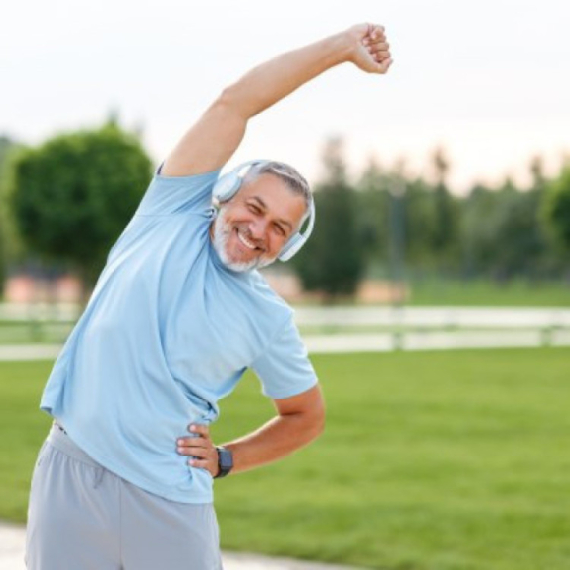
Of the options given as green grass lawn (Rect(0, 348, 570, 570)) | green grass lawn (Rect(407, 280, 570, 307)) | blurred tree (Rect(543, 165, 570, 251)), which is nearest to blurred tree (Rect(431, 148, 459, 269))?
green grass lawn (Rect(407, 280, 570, 307))

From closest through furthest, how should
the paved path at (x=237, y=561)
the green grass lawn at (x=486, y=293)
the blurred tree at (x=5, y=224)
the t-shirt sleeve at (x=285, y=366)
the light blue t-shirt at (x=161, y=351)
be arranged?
the light blue t-shirt at (x=161, y=351) → the t-shirt sleeve at (x=285, y=366) → the paved path at (x=237, y=561) → the blurred tree at (x=5, y=224) → the green grass lawn at (x=486, y=293)

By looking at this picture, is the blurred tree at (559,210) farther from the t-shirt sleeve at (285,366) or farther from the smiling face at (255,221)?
the smiling face at (255,221)

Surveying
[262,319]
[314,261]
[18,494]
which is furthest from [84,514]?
[314,261]

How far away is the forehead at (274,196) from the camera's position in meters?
2.92

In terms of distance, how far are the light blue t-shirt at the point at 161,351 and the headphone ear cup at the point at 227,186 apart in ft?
0.30

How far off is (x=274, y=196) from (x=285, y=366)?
376mm

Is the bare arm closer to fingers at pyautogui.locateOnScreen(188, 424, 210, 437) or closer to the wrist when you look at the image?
fingers at pyautogui.locateOnScreen(188, 424, 210, 437)

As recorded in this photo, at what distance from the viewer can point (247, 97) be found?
10.00 ft

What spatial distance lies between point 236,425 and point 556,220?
29484 mm

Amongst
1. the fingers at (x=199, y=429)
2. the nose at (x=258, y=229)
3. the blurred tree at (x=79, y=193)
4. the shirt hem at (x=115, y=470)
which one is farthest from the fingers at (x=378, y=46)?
the blurred tree at (x=79, y=193)

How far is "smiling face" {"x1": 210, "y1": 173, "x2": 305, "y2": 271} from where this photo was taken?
2893mm

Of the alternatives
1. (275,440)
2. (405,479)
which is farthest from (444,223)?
(275,440)

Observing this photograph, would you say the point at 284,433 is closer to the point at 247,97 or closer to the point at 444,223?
the point at 247,97

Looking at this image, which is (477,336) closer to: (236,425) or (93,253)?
(93,253)
